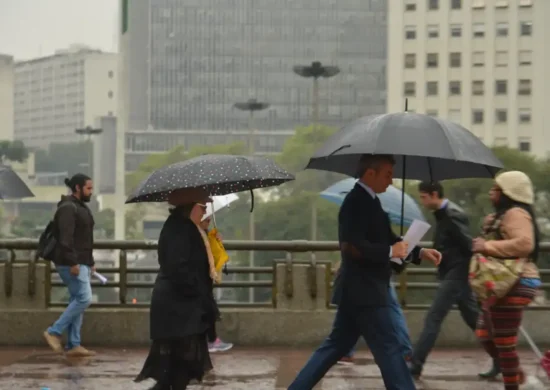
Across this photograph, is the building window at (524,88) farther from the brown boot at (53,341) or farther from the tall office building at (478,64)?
the brown boot at (53,341)

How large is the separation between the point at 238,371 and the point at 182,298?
3.17 meters

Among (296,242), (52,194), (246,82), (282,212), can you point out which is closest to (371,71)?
(246,82)

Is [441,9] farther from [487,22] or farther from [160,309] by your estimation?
[160,309]

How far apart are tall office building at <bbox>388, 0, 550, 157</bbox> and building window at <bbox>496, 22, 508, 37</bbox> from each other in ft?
0.43

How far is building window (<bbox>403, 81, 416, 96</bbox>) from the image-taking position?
135 metres

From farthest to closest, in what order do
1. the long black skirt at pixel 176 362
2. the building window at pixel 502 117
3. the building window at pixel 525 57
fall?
the building window at pixel 525 57 → the building window at pixel 502 117 → the long black skirt at pixel 176 362

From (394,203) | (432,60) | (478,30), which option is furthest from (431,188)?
(478,30)

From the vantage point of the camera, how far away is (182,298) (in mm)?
5887

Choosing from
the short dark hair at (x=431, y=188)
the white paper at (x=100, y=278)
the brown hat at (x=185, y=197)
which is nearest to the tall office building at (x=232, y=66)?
the white paper at (x=100, y=278)

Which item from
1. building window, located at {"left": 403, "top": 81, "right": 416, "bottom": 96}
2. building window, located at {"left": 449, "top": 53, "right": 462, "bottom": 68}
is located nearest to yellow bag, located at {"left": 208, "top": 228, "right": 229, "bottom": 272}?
building window, located at {"left": 403, "top": 81, "right": 416, "bottom": 96}

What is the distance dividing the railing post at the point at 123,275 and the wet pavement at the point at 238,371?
70cm

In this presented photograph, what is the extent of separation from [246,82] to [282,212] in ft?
158

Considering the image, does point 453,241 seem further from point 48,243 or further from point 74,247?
point 48,243

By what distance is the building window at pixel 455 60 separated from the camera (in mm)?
135500
